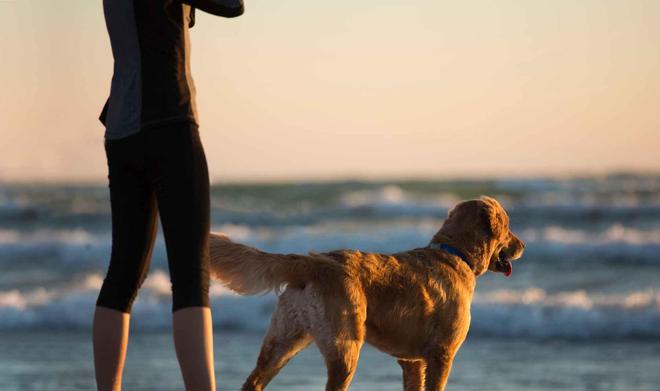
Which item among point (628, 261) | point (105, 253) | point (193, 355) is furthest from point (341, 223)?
point (193, 355)

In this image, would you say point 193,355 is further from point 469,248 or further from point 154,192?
point 469,248

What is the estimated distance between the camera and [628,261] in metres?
15.3

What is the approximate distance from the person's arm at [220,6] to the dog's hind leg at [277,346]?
4.16 ft

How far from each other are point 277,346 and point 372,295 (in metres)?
0.45

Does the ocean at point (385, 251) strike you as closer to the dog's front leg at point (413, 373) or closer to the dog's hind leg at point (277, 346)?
the dog's front leg at point (413, 373)

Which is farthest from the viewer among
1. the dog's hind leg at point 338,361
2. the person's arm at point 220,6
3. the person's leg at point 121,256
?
the dog's hind leg at point 338,361

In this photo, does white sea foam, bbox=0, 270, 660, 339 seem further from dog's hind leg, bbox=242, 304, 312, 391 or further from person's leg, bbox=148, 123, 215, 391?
person's leg, bbox=148, 123, 215, 391

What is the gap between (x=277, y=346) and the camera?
14.3 ft

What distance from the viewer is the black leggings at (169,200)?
3689mm

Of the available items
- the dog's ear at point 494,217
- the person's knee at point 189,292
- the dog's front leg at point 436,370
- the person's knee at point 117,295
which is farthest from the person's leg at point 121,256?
the dog's ear at point 494,217

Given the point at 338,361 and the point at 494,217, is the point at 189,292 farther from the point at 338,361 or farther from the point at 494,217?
the point at 494,217

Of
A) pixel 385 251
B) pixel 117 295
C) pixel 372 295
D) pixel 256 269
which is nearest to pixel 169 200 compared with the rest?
pixel 117 295

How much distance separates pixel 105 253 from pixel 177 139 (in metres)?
13.5

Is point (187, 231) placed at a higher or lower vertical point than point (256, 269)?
higher
